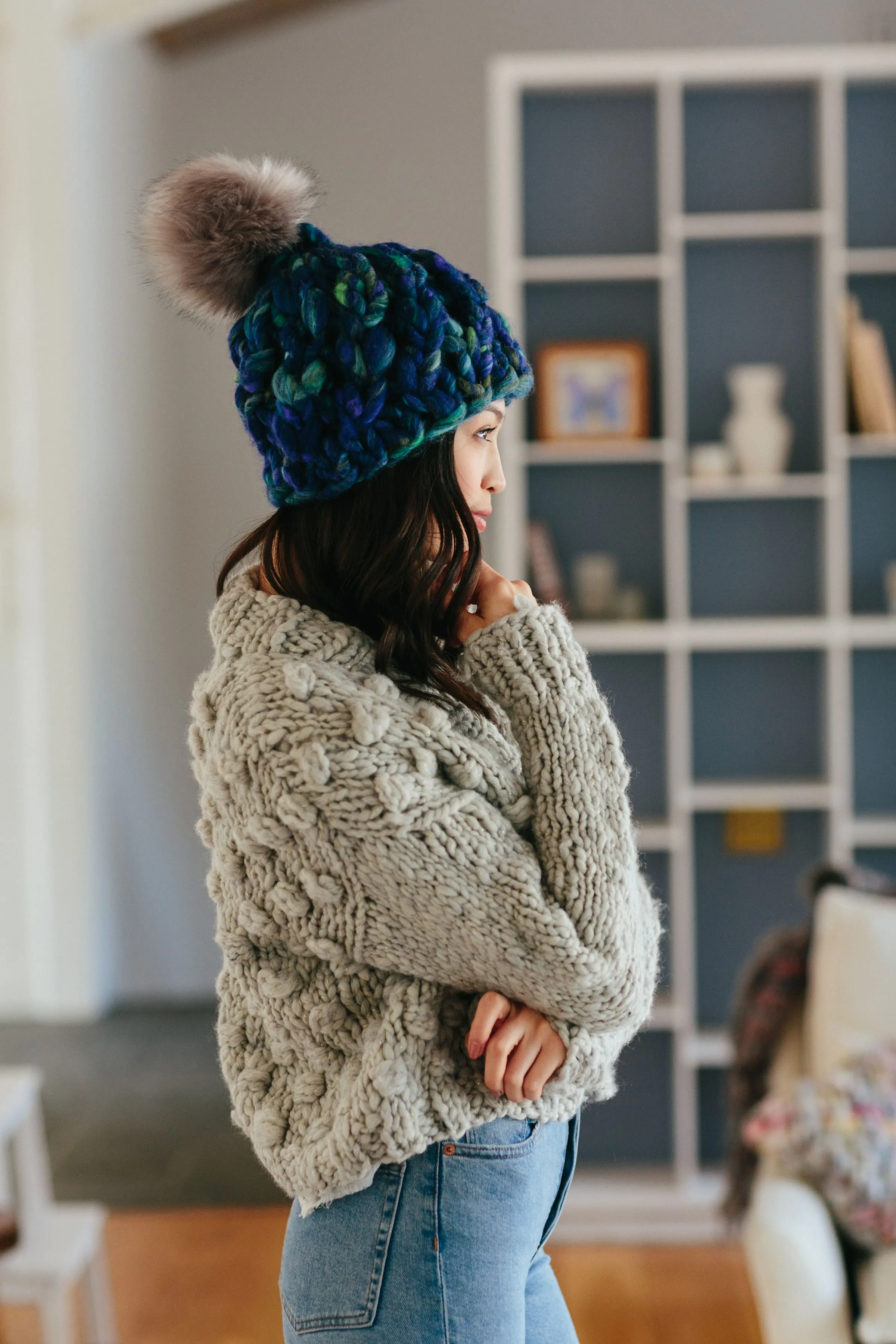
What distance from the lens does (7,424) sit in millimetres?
4211

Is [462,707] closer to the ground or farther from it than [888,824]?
farther from it

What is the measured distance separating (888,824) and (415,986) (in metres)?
2.37

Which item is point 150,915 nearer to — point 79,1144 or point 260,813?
point 79,1144

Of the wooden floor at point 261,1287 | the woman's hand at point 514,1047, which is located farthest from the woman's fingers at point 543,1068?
the wooden floor at point 261,1287

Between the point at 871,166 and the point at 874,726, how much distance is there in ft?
4.51

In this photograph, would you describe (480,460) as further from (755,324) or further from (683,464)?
(755,324)

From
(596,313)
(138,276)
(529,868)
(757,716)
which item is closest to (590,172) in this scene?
(596,313)

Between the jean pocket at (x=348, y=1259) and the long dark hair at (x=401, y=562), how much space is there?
0.38 meters

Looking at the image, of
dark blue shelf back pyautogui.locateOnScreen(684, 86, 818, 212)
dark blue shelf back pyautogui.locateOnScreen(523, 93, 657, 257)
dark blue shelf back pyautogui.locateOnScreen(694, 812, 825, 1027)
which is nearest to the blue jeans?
dark blue shelf back pyautogui.locateOnScreen(694, 812, 825, 1027)

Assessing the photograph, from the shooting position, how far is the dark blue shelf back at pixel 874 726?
319cm

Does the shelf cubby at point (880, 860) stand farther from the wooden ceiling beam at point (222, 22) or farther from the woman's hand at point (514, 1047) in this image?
the wooden ceiling beam at point (222, 22)

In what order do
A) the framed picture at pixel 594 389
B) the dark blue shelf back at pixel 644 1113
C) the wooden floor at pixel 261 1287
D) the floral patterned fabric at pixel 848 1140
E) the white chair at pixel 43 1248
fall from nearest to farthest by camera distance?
the floral patterned fabric at pixel 848 1140
the white chair at pixel 43 1248
the wooden floor at pixel 261 1287
the framed picture at pixel 594 389
the dark blue shelf back at pixel 644 1113

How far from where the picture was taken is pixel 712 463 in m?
3.03

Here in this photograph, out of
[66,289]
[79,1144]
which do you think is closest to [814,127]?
[66,289]
